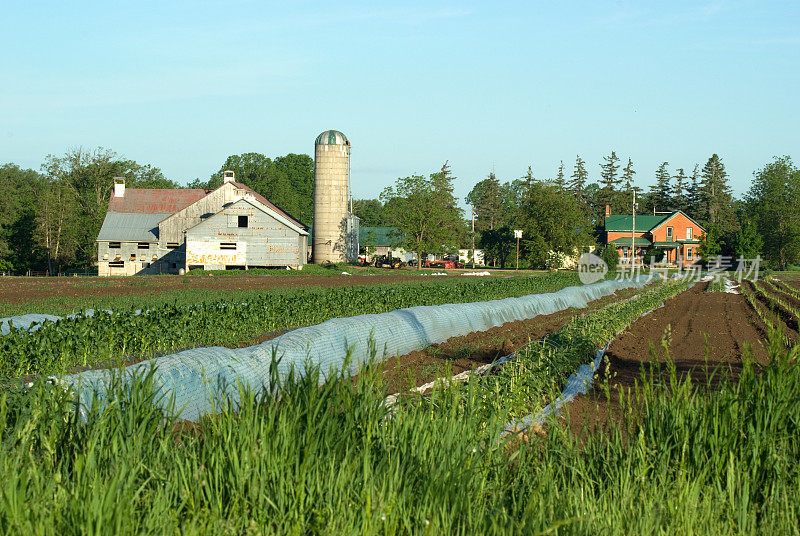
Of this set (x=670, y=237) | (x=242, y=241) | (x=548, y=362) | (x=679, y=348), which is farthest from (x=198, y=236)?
(x=670, y=237)

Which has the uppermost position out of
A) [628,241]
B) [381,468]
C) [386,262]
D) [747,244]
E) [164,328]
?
[628,241]

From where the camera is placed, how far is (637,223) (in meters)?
81.1

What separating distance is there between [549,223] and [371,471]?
5868 centimetres

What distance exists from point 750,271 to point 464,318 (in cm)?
5202

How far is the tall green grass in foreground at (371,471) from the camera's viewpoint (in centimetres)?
319

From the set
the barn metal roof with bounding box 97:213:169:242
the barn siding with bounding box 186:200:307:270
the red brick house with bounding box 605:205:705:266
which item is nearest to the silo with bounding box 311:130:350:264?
the barn siding with bounding box 186:200:307:270

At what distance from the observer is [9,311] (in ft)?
63.4

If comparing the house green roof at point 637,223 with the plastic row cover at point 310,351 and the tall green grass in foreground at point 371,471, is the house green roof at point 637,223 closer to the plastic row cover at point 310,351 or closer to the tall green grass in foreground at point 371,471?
the plastic row cover at point 310,351

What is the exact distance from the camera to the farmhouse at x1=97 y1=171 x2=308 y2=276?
167ft

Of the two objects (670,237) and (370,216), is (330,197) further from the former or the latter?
(370,216)

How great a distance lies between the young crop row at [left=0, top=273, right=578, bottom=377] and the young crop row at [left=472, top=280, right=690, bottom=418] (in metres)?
3.47

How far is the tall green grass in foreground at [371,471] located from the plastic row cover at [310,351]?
1.03ft

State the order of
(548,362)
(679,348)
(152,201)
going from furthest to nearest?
(152,201)
(679,348)
(548,362)

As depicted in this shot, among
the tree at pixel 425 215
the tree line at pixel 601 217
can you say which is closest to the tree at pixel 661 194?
the tree line at pixel 601 217
